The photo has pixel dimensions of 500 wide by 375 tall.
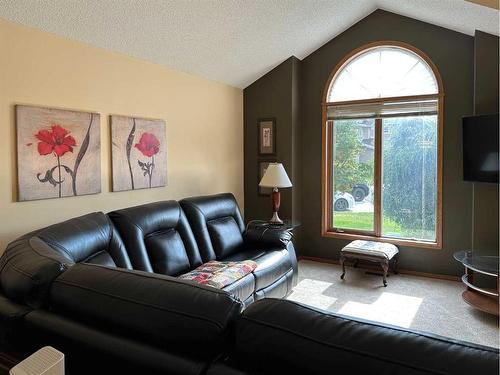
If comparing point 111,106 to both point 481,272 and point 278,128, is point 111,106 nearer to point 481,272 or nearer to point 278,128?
point 278,128

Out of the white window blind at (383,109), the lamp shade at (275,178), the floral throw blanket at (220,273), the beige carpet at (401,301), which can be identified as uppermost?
the white window blind at (383,109)

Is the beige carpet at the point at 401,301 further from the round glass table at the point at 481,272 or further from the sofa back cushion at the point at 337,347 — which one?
the sofa back cushion at the point at 337,347

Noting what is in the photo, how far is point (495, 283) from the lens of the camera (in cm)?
377

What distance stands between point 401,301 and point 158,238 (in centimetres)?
245

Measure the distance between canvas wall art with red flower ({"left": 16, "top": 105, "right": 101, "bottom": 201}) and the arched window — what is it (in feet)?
9.93

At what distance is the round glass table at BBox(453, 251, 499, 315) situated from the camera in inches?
128

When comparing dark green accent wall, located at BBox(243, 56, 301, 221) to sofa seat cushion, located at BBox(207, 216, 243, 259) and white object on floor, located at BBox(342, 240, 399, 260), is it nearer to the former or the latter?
white object on floor, located at BBox(342, 240, 399, 260)

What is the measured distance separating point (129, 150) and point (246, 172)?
2.10m

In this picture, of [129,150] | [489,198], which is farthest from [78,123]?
[489,198]

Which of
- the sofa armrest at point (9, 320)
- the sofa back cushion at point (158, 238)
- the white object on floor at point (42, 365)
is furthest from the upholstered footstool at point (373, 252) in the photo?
the white object on floor at point (42, 365)

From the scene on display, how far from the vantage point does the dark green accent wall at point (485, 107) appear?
12.2 feet

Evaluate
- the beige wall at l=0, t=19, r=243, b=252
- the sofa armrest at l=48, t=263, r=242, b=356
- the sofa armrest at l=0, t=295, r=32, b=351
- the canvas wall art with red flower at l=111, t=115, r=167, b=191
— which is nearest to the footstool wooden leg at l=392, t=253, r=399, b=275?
the beige wall at l=0, t=19, r=243, b=252

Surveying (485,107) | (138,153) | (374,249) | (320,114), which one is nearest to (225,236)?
(138,153)

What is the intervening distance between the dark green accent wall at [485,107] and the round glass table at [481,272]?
0.26m
